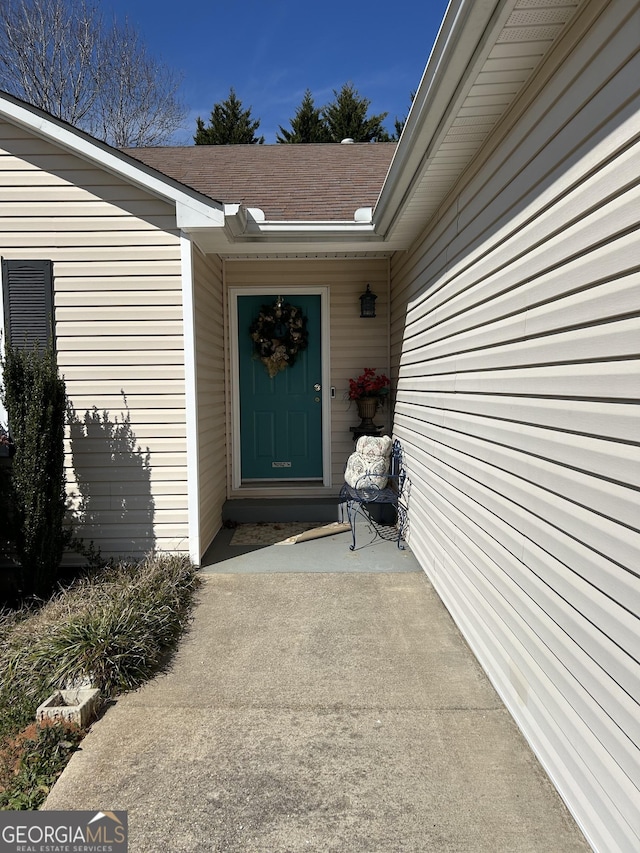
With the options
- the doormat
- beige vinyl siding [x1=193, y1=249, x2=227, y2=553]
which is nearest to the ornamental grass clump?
beige vinyl siding [x1=193, y1=249, x2=227, y2=553]

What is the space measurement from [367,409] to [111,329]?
2.54 metres

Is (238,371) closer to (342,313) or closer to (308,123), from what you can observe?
(342,313)

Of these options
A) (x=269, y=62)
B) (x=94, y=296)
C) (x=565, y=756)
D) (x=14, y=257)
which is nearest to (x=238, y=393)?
(x=94, y=296)

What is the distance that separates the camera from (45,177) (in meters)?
3.86

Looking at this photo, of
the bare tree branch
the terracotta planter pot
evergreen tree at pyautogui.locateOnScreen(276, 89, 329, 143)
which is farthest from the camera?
evergreen tree at pyautogui.locateOnScreen(276, 89, 329, 143)

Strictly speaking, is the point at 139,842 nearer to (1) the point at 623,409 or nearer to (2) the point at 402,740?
(2) the point at 402,740

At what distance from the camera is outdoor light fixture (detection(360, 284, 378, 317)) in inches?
213

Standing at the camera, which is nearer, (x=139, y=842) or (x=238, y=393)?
(x=139, y=842)

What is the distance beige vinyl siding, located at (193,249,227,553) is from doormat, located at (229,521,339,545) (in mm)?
236

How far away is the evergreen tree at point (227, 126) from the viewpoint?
18531 mm

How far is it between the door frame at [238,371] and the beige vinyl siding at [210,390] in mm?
140

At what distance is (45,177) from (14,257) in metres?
0.61

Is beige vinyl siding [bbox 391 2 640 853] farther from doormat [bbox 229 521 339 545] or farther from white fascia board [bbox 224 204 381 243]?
doormat [bbox 229 521 339 545]

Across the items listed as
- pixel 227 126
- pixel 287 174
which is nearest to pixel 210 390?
pixel 287 174
